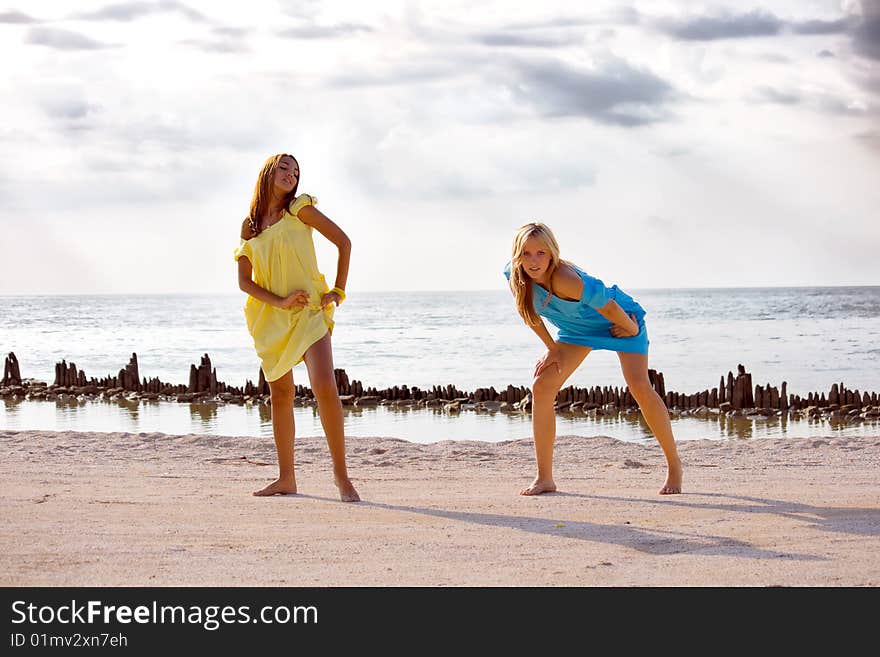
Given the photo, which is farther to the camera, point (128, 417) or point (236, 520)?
point (128, 417)

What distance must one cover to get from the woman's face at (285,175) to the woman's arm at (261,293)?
0.47 meters

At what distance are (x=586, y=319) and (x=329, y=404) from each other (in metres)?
1.56

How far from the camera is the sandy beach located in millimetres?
4430

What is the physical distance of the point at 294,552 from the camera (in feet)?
15.8

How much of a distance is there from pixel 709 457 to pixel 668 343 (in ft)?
77.4

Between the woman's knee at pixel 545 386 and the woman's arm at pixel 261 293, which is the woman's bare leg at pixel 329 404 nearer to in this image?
the woman's arm at pixel 261 293

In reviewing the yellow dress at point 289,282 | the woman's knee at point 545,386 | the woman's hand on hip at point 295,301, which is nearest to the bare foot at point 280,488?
the yellow dress at point 289,282

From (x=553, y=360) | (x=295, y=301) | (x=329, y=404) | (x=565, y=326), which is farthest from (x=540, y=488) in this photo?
(x=295, y=301)

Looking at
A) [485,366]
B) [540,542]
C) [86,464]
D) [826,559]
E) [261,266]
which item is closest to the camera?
[826,559]

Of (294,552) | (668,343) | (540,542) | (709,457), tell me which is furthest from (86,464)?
(668,343)

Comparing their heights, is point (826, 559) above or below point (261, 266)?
below

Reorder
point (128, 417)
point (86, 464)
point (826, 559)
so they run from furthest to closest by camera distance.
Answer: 1. point (128, 417)
2. point (86, 464)
3. point (826, 559)

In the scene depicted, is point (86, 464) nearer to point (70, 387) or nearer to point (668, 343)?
point (70, 387)

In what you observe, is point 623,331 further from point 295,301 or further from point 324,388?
point 295,301
